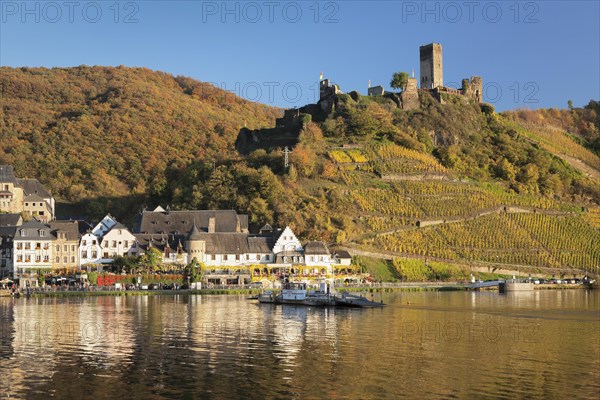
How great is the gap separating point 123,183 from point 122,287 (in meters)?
60.0

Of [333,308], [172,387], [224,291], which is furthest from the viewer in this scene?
[224,291]

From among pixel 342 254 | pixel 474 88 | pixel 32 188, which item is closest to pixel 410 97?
pixel 474 88

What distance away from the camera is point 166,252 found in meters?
94.5

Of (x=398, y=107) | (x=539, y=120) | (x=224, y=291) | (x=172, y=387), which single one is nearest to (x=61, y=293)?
(x=224, y=291)

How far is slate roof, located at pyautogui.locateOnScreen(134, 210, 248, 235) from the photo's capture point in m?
101

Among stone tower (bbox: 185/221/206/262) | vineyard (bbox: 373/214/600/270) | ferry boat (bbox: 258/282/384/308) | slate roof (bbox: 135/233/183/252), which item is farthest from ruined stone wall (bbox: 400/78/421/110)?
ferry boat (bbox: 258/282/384/308)

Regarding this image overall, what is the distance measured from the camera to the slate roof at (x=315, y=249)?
9756 centimetres

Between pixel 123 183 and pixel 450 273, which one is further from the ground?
pixel 123 183

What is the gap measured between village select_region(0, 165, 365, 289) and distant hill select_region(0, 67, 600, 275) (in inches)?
237

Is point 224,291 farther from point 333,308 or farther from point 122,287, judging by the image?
point 333,308

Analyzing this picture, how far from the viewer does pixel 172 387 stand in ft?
109

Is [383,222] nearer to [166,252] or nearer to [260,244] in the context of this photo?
[260,244]

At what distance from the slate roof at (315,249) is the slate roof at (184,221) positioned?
9.80 metres

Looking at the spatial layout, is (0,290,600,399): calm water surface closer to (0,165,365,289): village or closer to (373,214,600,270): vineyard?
(0,165,365,289): village
